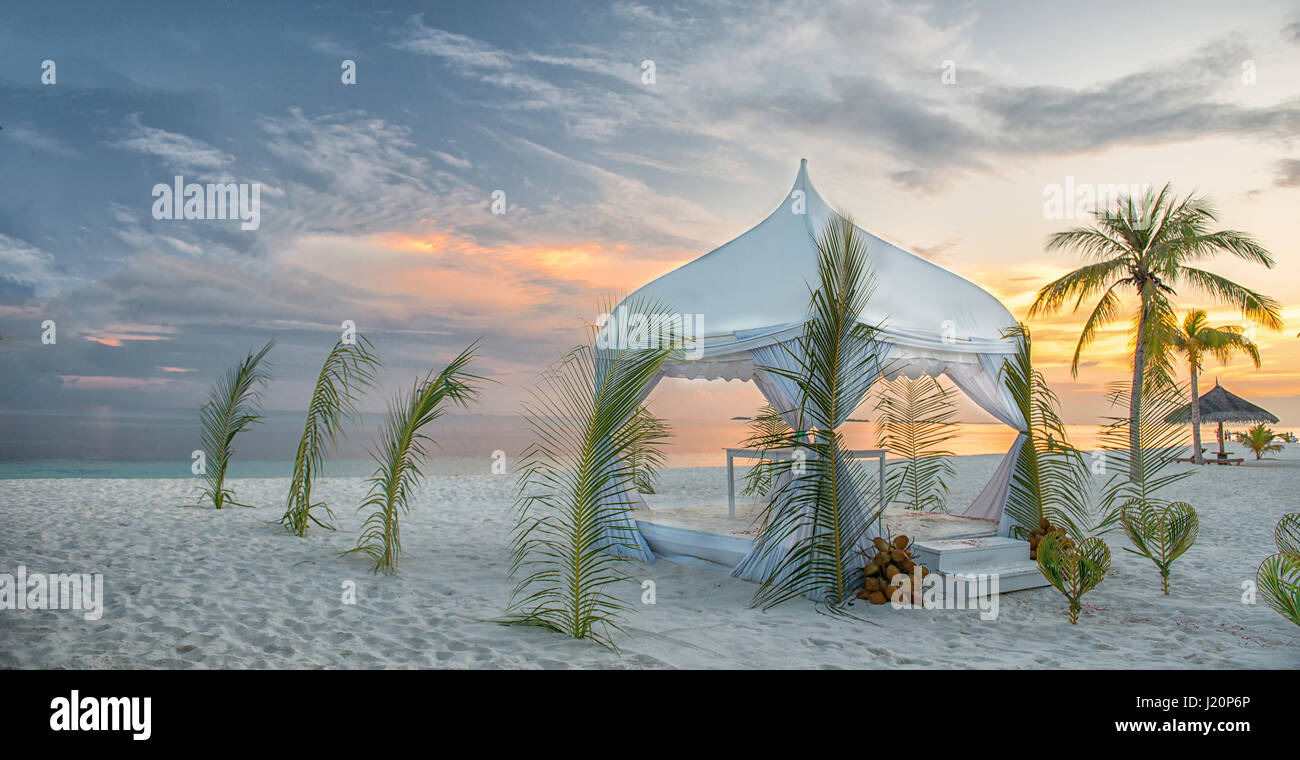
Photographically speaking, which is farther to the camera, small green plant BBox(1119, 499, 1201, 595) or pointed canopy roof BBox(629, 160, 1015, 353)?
pointed canopy roof BBox(629, 160, 1015, 353)

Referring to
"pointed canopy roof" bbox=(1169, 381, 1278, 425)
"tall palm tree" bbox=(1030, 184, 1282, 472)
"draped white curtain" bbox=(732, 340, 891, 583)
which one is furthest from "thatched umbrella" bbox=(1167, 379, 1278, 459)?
"draped white curtain" bbox=(732, 340, 891, 583)

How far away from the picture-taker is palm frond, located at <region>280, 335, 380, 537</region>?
27.2ft

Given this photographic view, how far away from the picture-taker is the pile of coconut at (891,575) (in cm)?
600

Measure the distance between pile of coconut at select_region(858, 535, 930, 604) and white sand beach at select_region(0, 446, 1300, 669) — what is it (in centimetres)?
11

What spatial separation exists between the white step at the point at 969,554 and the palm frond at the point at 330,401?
231 inches

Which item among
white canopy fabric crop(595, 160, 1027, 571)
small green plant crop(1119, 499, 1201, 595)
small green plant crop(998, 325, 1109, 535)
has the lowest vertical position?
small green plant crop(1119, 499, 1201, 595)

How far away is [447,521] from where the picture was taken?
1056 cm

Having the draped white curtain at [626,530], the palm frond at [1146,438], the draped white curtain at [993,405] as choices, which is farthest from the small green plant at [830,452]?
the palm frond at [1146,438]

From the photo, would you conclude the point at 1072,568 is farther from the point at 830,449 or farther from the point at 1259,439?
the point at 1259,439

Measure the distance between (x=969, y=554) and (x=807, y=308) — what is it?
2588 millimetres

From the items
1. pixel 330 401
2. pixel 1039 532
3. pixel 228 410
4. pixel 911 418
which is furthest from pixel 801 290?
pixel 228 410

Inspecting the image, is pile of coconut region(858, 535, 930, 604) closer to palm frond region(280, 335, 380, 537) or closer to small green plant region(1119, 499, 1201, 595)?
small green plant region(1119, 499, 1201, 595)

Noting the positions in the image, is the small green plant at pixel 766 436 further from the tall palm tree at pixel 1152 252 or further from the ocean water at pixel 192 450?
the tall palm tree at pixel 1152 252

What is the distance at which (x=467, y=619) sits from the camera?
5359 millimetres
